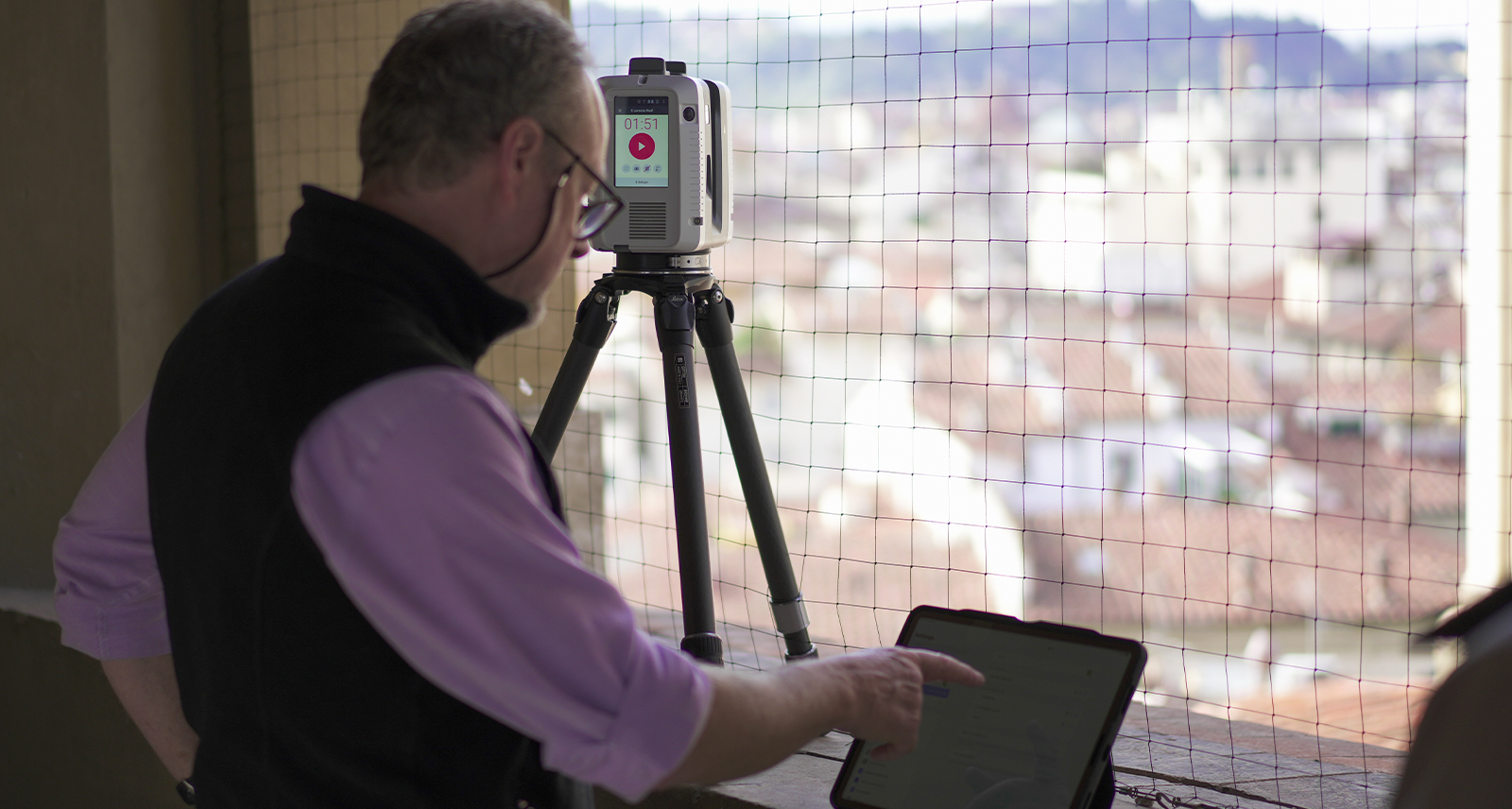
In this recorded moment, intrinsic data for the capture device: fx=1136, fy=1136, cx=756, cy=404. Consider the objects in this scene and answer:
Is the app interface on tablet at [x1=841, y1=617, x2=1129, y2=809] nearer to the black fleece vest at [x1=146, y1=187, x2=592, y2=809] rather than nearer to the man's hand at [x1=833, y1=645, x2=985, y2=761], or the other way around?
the man's hand at [x1=833, y1=645, x2=985, y2=761]

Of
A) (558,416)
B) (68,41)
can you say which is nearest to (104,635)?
(558,416)

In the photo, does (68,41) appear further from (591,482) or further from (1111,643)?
(1111,643)

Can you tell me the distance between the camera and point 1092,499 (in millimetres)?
24453

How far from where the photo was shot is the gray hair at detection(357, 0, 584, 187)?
82 centimetres

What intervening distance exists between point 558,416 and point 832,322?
21.8m

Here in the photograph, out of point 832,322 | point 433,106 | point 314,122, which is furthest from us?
point 832,322

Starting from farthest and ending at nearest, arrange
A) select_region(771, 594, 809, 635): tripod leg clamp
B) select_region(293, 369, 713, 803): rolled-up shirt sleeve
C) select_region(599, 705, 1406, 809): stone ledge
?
select_region(771, 594, 809, 635): tripod leg clamp
select_region(599, 705, 1406, 809): stone ledge
select_region(293, 369, 713, 803): rolled-up shirt sleeve

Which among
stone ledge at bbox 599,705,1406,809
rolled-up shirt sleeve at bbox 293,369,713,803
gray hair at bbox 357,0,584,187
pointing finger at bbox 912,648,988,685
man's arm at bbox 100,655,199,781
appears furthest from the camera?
stone ledge at bbox 599,705,1406,809

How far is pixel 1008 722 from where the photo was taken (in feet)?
3.54

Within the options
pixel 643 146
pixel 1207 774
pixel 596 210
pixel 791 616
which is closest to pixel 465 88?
pixel 596 210

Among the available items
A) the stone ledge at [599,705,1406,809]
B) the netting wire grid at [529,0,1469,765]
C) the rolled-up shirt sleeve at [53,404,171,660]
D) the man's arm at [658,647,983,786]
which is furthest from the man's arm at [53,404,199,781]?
the netting wire grid at [529,0,1469,765]

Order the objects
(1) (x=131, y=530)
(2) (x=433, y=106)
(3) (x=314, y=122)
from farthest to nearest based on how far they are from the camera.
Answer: (3) (x=314, y=122), (1) (x=131, y=530), (2) (x=433, y=106)

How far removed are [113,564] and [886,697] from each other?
71 cm

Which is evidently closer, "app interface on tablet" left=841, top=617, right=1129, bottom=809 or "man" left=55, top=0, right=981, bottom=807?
"man" left=55, top=0, right=981, bottom=807
